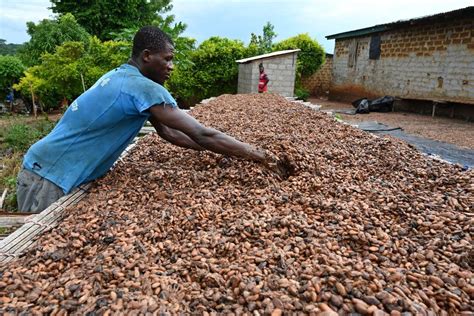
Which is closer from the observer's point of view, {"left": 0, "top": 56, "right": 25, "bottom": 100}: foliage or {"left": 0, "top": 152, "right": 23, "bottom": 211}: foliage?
{"left": 0, "top": 152, "right": 23, "bottom": 211}: foliage

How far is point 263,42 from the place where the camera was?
1798cm

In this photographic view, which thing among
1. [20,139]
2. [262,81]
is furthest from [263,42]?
[20,139]

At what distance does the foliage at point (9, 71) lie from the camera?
47.5ft

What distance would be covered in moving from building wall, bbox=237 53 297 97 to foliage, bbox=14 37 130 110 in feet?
13.8

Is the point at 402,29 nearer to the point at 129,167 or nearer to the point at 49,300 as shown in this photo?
the point at 129,167

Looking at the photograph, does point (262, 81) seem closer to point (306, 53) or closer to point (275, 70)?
point (275, 70)

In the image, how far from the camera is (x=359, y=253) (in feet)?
5.48

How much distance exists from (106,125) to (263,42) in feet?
55.1

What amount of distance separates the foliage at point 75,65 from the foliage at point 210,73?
367 centimetres

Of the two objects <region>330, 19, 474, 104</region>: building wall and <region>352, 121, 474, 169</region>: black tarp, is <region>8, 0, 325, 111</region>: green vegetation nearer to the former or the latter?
<region>330, 19, 474, 104</region>: building wall

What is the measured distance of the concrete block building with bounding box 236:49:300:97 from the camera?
39.6 ft

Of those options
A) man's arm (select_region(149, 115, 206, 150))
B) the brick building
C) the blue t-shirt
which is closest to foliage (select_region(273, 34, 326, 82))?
the brick building

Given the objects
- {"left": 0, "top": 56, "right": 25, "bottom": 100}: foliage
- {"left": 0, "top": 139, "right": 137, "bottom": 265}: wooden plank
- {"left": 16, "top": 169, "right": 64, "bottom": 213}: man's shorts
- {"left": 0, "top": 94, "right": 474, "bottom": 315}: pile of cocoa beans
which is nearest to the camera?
{"left": 0, "top": 94, "right": 474, "bottom": 315}: pile of cocoa beans

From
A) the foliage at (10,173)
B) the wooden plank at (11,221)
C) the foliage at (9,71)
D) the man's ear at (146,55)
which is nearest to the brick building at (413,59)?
the man's ear at (146,55)
